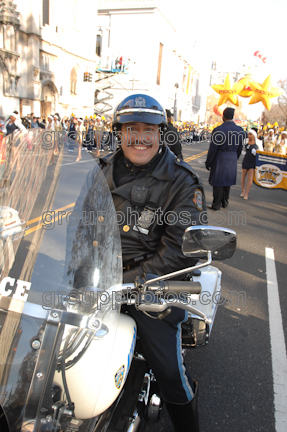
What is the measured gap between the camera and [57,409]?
1051 mm

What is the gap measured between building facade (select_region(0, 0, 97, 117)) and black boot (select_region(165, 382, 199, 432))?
2507cm

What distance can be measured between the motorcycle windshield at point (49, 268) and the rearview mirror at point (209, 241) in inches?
12.2

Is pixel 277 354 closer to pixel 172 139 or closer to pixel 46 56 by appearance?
pixel 172 139

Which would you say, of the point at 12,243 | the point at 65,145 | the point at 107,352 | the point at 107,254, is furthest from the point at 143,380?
the point at 65,145

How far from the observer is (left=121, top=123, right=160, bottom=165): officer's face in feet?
6.64

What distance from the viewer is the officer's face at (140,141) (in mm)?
2025

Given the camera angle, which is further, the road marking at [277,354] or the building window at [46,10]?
the building window at [46,10]

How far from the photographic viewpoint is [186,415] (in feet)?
5.77

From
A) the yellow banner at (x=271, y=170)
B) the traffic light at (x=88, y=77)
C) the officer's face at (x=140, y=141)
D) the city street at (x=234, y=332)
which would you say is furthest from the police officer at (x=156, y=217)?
the traffic light at (x=88, y=77)

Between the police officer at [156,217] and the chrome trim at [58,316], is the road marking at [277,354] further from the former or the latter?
the chrome trim at [58,316]

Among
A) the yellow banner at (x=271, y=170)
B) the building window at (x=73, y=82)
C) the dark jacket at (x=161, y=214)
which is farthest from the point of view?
the building window at (x=73, y=82)

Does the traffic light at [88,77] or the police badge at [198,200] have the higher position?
the traffic light at [88,77]

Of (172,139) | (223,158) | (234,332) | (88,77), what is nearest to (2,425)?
(234,332)

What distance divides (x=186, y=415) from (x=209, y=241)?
106cm
